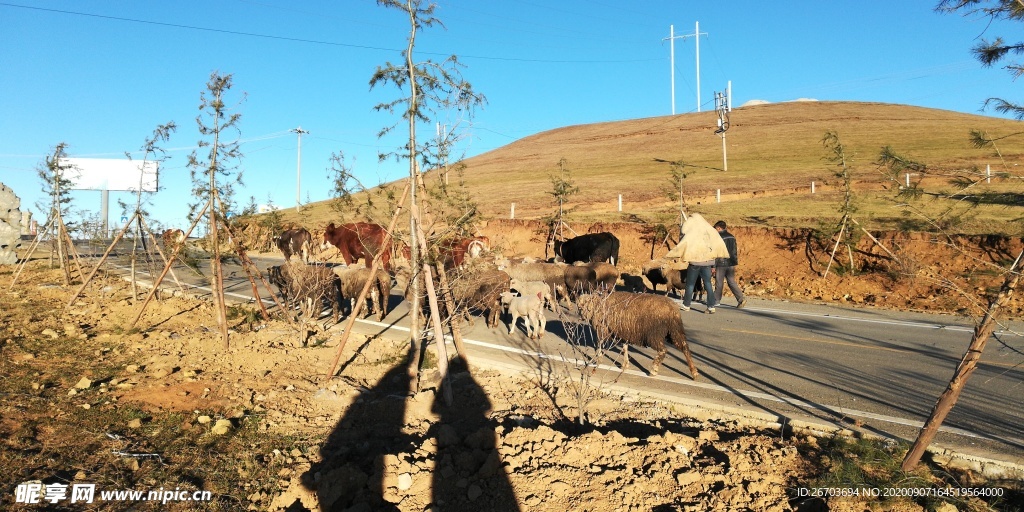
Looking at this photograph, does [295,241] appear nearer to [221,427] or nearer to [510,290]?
[510,290]

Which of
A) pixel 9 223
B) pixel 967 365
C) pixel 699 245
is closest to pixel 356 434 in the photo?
pixel 967 365

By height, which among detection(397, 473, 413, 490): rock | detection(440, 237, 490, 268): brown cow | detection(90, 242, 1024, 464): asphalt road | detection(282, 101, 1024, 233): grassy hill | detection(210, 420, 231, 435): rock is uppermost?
detection(282, 101, 1024, 233): grassy hill

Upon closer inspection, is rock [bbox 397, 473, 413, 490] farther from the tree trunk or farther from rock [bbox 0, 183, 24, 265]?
rock [bbox 0, 183, 24, 265]

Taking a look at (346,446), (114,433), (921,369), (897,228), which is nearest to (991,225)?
(897,228)

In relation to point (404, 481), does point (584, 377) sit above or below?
above

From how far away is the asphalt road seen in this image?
6.13m

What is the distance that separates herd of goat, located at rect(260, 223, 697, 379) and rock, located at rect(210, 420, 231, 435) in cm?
253

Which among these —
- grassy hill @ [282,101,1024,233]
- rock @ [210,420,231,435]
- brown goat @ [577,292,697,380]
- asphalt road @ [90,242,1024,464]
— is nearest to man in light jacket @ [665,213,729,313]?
asphalt road @ [90,242,1024,464]

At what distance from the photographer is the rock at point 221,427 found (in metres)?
6.29

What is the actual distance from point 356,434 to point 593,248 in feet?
52.8

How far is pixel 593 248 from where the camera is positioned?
21.6 metres

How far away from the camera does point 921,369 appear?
8.26 m

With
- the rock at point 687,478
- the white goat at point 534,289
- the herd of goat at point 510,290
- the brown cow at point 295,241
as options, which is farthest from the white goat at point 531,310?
the brown cow at point 295,241

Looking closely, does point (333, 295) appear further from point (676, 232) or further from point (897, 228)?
point (897, 228)
